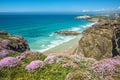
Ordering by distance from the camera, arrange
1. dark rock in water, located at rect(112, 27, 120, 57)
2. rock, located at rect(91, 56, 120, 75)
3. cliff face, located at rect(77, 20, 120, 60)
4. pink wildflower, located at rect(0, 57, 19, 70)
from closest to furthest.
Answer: rock, located at rect(91, 56, 120, 75) < pink wildflower, located at rect(0, 57, 19, 70) < cliff face, located at rect(77, 20, 120, 60) < dark rock in water, located at rect(112, 27, 120, 57)

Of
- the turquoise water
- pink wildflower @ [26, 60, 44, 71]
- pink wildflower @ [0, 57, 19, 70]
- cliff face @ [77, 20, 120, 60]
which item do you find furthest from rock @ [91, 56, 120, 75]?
the turquoise water

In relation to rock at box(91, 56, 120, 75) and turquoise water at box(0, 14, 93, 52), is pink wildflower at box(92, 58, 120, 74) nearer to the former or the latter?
rock at box(91, 56, 120, 75)

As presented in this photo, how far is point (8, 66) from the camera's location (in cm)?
1266

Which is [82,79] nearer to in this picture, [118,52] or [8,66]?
[8,66]

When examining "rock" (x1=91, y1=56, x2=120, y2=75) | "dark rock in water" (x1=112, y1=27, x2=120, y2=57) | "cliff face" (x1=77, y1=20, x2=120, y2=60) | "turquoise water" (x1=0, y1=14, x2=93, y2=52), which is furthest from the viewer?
"turquoise water" (x1=0, y1=14, x2=93, y2=52)

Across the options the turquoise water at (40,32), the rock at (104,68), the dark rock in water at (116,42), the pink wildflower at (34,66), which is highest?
the pink wildflower at (34,66)

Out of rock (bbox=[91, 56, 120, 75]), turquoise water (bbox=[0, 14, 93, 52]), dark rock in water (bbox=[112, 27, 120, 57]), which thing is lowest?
turquoise water (bbox=[0, 14, 93, 52])

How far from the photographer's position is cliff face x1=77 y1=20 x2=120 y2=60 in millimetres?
26672

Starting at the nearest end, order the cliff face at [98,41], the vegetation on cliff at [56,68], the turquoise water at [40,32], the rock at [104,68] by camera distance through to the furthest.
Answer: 1. the vegetation on cliff at [56,68]
2. the rock at [104,68]
3. the cliff face at [98,41]
4. the turquoise water at [40,32]

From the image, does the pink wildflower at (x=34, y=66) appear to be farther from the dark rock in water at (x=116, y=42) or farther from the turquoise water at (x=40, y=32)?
the turquoise water at (x=40, y=32)

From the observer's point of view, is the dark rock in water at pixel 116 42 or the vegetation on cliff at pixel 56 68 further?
the dark rock in water at pixel 116 42

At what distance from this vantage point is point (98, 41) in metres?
28.0

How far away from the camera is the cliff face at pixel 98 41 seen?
87.5ft

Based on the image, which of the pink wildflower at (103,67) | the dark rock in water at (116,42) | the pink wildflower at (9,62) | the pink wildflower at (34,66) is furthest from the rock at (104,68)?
the dark rock in water at (116,42)
